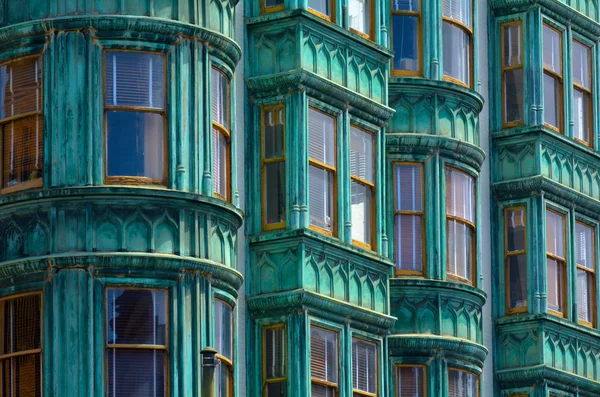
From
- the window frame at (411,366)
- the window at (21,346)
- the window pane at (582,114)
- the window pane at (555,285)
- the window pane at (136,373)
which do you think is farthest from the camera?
the window pane at (582,114)

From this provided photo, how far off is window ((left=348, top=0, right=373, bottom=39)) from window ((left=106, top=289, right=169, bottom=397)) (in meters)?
8.14

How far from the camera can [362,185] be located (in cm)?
4097

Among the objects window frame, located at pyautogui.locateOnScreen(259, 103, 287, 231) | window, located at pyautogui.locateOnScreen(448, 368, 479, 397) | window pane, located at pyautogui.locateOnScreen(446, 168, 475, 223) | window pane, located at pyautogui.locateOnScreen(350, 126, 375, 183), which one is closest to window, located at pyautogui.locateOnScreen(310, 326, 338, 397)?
window frame, located at pyautogui.locateOnScreen(259, 103, 287, 231)

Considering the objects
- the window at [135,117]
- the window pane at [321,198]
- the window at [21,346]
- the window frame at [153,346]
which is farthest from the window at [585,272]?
the window at [21,346]

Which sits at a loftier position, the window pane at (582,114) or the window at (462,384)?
the window pane at (582,114)

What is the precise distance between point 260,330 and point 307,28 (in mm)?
5441

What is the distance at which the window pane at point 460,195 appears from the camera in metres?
43.3

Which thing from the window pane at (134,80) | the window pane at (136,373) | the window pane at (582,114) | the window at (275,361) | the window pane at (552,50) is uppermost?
the window pane at (552,50)

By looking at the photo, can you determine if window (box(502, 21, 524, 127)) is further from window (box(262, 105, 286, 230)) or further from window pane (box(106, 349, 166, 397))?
window pane (box(106, 349, 166, 397))

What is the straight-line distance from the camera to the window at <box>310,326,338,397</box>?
38.7m

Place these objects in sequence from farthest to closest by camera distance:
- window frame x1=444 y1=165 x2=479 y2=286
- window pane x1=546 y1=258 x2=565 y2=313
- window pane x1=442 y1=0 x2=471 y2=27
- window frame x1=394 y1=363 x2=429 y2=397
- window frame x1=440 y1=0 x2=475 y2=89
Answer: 1. window pane x1=546 y1=258 x2=565 y2=313
2. window pane x1=442 y1=0 x2=471 y2=27
3. window frame x1=440 y1=0 x2=475 y2=89
4. window frame x1=444 y1=165 x2=479 y2=286
5. window frame x1=394 y1=363 x2=429 y2=397

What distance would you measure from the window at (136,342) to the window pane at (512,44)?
13513 mm

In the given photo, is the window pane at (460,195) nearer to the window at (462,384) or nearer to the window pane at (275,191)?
the window at (462,384)

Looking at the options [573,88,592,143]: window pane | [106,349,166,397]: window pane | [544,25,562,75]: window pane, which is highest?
[544,25,562,75]: window pane
